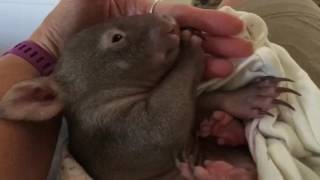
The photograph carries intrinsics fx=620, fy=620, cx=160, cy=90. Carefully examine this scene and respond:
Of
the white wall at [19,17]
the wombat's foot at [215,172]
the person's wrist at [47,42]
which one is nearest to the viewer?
the wombat's foot at [215,172]

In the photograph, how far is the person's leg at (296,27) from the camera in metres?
1.26

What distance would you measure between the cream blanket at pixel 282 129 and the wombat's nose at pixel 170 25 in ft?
0.38

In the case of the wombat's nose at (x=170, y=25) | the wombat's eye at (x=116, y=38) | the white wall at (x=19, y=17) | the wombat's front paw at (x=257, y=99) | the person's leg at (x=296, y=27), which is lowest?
the white wall at (x=19, y=17)

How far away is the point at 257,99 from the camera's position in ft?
3.42

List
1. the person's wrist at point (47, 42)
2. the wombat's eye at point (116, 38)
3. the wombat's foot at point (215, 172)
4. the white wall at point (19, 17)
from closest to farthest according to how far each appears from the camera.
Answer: the wombat's foot at point (215, 172) < the wombat's eye at point (116, 38) < the person's wrist at point (47, 42) < the white wall at point (19, 17)

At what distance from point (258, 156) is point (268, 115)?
0.07m

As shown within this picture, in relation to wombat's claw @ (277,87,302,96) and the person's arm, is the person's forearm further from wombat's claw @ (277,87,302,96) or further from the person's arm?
wombat's claw @ (277,87,302,96)

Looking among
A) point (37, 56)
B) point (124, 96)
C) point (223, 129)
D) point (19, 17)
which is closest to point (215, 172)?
point (223, 129)

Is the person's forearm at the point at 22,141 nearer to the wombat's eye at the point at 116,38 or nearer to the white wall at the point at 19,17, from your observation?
the wombat's eye at the point at 116,38

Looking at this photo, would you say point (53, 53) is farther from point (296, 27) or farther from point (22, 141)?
point (296, 27)

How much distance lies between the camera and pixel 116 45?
1.10m

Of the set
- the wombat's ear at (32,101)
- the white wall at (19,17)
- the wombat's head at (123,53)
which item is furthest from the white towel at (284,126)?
the white wall at (19,17)

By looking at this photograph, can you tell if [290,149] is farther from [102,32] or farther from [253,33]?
[102,32]

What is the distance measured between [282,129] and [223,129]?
10cm
